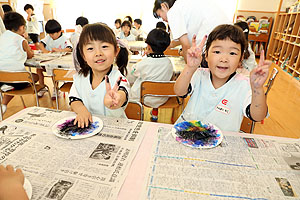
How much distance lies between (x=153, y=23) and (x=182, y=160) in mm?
7630

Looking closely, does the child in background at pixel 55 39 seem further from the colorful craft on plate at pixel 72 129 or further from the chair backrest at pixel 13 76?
the colorful craft on plate at pixel 72 129

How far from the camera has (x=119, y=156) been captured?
2.34 ft

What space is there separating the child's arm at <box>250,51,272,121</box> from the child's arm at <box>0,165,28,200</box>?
0.93 metres

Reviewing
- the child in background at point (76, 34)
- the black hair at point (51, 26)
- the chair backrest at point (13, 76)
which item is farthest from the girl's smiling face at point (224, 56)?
the black hair at point (51, 26)

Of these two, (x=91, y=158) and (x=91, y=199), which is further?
(x=91, y=158)

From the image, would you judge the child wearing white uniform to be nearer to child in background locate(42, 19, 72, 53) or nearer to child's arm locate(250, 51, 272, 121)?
child's arm locate(250, 51, 272, 121)

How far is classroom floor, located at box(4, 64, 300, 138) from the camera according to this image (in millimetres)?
2439

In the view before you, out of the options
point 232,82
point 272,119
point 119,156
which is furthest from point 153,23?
point 119,156

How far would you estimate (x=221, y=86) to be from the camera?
116cm

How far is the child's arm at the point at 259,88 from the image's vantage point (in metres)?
0.85

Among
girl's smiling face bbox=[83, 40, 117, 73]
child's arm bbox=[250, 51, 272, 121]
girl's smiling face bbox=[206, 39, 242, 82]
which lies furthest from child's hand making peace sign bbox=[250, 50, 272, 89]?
girl's smiling face bbox=[83, 40, 117, 73]

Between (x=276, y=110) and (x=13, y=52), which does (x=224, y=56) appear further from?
(x=276, y=110)

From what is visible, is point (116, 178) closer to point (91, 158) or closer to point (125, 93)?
point (91, 158)

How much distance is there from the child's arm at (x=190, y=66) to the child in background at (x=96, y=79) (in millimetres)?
325
